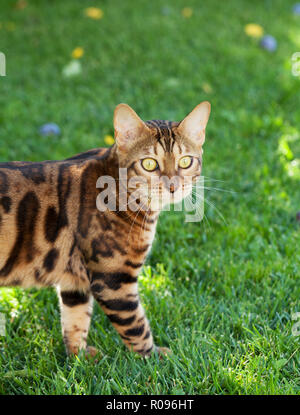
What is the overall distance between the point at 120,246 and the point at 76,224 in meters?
0.24

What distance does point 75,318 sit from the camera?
8.35 ft

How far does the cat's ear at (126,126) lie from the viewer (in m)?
2.21

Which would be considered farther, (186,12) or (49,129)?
(186,12)

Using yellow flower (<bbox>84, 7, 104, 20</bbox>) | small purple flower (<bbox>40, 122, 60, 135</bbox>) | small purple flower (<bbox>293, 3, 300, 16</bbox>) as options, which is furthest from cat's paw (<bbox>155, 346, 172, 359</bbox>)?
small purple flower (<bbox>293, 3, 300, 16</bbox>)

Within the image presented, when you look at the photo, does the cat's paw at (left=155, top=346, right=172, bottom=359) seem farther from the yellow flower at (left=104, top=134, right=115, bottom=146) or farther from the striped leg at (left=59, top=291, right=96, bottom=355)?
the yellow flower at (left=104, top=134, right=115, bottom=146)

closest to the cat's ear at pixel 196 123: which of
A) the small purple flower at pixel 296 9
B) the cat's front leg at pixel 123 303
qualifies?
the cat's front leg at pixel 123 303

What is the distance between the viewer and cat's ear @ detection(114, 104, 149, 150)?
7.25ft

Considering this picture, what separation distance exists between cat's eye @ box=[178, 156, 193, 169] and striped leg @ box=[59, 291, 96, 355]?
842 mm

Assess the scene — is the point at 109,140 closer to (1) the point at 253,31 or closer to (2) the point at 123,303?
(2) the point at 123,303

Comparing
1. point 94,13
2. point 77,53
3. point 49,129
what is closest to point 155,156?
point 49,129

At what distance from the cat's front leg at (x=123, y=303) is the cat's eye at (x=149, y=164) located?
516mm

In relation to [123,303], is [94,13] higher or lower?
higher

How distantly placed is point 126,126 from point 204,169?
1.84 m

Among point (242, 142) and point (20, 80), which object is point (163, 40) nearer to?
point (20, 80)
